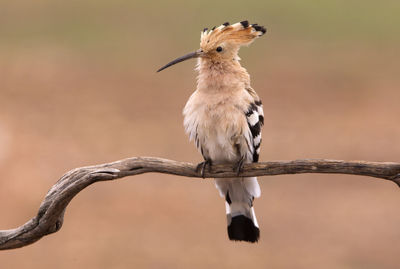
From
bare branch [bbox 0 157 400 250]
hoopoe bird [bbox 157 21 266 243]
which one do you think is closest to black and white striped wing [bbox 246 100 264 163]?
hoopoe bird [bbox 157 21 266 243]

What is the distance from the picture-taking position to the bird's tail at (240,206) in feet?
13.9

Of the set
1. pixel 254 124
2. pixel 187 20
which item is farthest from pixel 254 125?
pixel 187 20

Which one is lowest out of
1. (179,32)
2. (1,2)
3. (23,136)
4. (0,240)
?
(0,240)

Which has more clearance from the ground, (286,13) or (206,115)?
(286,13)

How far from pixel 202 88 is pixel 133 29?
11557 millimetres

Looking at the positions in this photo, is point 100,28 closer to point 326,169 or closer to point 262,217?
point 262,217

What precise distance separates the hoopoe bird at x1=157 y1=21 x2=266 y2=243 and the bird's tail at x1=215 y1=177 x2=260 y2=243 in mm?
215

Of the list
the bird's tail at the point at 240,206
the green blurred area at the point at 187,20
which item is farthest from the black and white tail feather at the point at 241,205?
the green blurred area at the point at 187,20

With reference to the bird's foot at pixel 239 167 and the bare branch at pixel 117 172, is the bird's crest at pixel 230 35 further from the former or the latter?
the bare branch at pixel 117 172

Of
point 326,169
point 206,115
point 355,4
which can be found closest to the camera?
point 326,169

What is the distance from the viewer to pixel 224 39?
3.98 m

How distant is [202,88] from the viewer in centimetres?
406

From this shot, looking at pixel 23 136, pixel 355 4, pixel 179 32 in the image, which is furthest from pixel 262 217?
pixel 355 4

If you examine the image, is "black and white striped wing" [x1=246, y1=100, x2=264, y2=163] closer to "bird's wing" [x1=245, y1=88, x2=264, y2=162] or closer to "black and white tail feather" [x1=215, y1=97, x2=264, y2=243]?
"bird's wing" [x1=245, y1=88, x2=264, y2=162]
